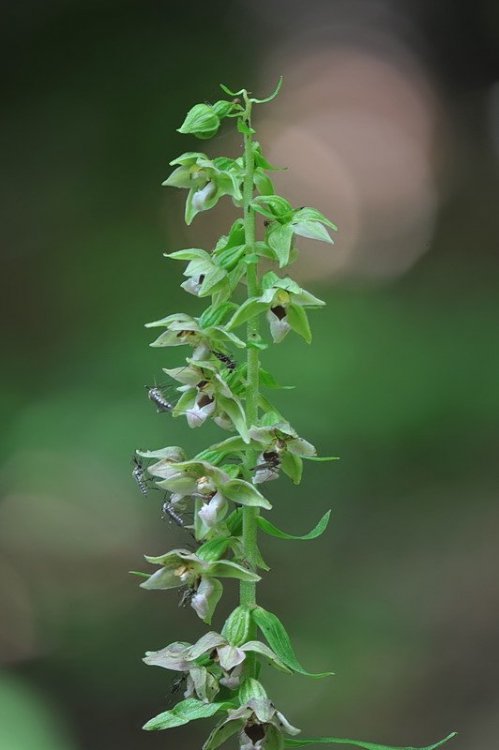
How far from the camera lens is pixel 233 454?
78.7 inches

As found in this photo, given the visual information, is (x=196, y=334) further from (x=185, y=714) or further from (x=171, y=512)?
(x=185, y=714)

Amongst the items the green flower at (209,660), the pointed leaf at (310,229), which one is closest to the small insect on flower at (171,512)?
the green flower at (209,660)

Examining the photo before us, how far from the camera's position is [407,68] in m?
8.07

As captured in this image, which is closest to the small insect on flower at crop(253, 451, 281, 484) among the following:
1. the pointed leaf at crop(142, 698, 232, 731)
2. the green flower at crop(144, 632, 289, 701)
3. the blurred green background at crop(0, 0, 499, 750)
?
the green flower at crop(144, 632, 289, 701)

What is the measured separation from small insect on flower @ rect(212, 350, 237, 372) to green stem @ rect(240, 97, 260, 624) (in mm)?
110

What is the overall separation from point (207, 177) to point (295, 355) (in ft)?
11.6

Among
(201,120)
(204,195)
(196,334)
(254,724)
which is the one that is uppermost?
(201,120)

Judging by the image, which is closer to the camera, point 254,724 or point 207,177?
point 254,724

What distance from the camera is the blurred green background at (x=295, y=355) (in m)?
5.59

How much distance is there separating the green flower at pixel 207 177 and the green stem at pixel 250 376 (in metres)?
0.05

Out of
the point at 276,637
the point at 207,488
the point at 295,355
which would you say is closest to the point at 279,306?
the point at 207,488

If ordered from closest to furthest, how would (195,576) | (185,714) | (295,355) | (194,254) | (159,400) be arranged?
(185,714) < (195,576) < (194,254) < (159,400) < (295,355)

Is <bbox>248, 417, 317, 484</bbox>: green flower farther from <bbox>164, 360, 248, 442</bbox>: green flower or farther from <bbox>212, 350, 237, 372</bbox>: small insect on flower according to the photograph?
<bbox>212, 350, 237, 372</bbox>: small insect on flower

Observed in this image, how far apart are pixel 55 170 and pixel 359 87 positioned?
2674mm
